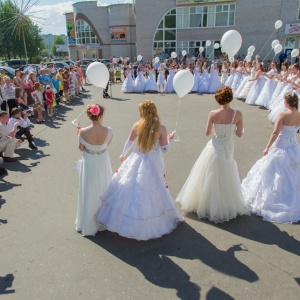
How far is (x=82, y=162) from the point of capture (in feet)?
13.3

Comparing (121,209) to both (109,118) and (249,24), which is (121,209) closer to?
(109,118)

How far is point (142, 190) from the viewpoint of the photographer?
3.84 metres

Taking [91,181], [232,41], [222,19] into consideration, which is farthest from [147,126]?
[222,19]

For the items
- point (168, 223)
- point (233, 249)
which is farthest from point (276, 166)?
point (168, 223)

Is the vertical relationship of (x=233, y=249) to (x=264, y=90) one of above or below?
below

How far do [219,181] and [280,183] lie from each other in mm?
1038

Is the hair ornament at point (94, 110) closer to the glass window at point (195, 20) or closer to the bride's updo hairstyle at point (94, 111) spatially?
the bride's updo hairstyle at point (94, 111)

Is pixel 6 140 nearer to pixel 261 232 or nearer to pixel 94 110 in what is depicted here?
pixel 94 110

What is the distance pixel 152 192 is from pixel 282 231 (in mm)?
2067

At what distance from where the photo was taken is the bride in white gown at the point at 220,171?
169 inches

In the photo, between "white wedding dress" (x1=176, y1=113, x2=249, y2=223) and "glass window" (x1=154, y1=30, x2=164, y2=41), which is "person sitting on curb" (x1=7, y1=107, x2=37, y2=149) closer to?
"white wedding dress" (x1=176, y1=113, x2=249, y2=223)

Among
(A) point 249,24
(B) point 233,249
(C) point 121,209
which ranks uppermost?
(A) point 249,24

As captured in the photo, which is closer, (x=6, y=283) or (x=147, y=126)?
(x=6, y=283)

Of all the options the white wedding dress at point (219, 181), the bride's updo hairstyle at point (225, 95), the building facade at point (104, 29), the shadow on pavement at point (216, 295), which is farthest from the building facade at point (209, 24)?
the shadow on pavement at point (216, 295)
